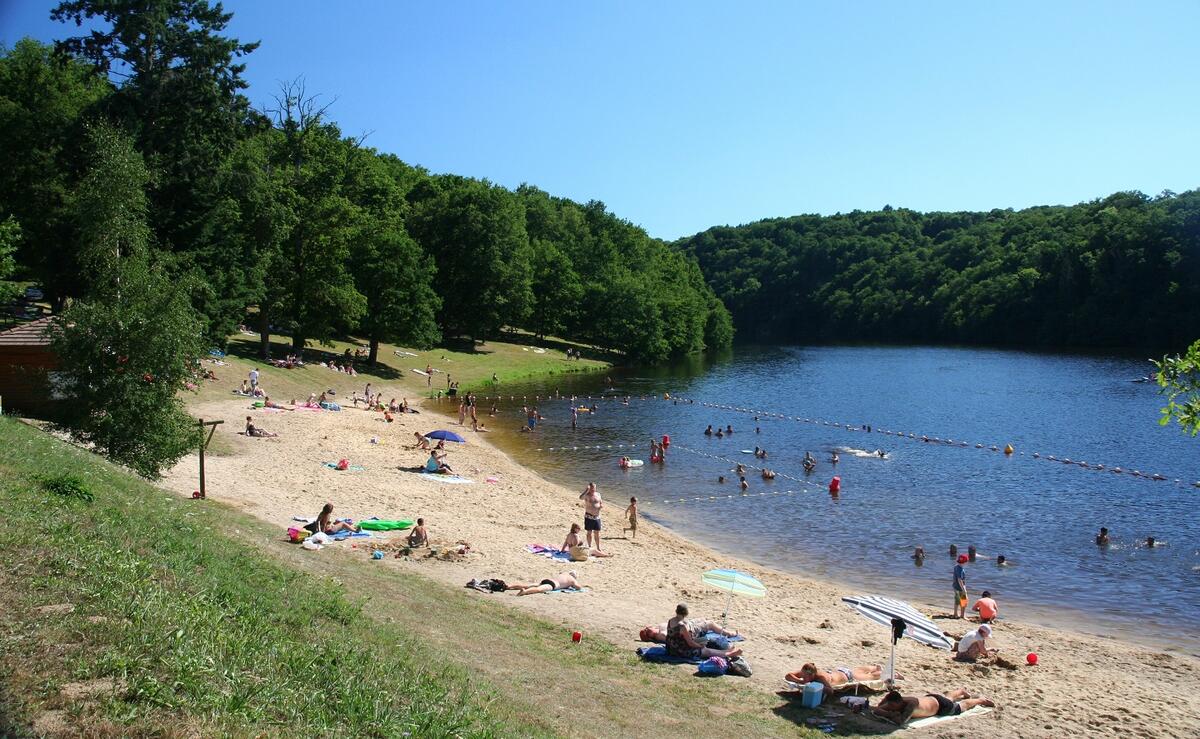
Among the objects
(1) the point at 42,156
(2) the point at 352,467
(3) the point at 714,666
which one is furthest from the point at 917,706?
(1) the point at 42,156

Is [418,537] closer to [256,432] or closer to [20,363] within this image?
[256,432]

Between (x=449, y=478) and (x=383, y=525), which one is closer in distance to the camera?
(x=383, y=525)

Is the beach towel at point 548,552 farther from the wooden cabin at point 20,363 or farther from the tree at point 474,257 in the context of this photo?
the tree at point 474,257

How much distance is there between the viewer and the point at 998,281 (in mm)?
133875

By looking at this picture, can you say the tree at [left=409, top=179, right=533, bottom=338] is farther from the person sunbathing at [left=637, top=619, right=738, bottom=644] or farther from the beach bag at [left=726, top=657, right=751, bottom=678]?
the beach bag at [left=726, top=657, right=751, bottom=678]

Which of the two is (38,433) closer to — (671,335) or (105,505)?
(105,505)

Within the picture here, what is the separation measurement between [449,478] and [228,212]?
23.4 metres

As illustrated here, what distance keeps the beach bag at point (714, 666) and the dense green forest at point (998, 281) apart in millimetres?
111657

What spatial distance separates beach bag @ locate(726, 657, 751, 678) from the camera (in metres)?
14.5

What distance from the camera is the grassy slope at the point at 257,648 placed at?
718cm

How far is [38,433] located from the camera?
19547 millimetres

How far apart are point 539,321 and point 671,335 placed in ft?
63.9

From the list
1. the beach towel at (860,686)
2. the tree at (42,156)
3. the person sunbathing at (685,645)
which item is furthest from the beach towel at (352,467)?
the tree at (42,156)

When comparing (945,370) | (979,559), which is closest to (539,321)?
(945,370)
